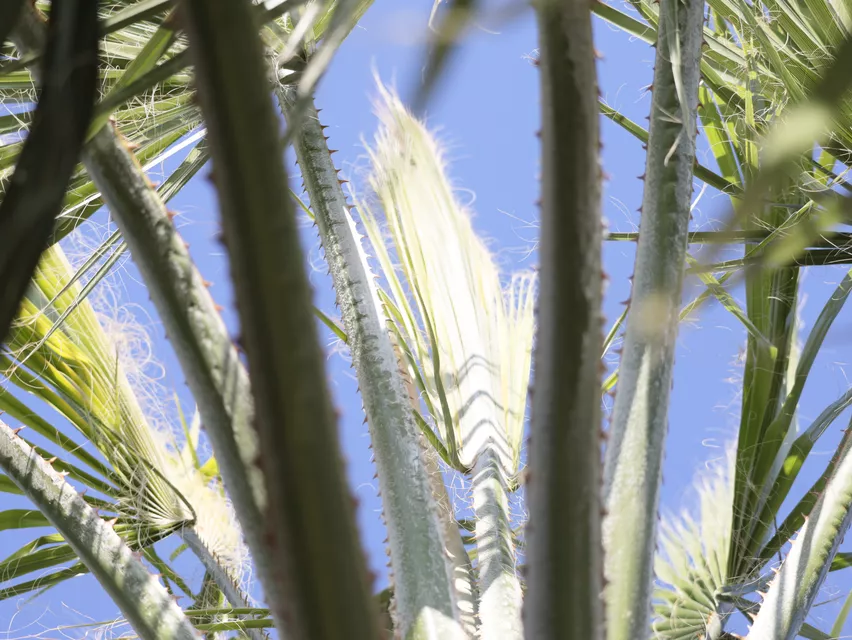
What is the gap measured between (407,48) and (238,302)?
18 centimetres

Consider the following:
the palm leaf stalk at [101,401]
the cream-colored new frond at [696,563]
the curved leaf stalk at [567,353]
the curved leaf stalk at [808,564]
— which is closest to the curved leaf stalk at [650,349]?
the curved leaf stalk at [567,353]

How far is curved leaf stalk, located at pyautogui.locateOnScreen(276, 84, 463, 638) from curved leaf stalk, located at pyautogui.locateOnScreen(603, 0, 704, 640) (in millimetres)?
249

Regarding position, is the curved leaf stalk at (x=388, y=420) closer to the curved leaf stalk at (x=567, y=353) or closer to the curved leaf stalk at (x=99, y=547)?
the curved leaf stalk at (x=99, y=547)

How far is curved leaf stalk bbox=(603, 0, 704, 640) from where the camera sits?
882 mm

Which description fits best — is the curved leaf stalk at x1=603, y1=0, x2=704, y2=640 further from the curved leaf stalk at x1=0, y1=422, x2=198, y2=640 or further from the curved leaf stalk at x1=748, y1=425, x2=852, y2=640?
the curved leaf stalk at x1=0, y1=422, x2=198, y2=640

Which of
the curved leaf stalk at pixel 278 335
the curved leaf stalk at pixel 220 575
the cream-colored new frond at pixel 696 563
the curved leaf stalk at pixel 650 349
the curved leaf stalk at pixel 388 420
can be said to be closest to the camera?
the curved leaf stalk at pixel 278 335

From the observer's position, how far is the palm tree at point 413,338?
0.49 metres

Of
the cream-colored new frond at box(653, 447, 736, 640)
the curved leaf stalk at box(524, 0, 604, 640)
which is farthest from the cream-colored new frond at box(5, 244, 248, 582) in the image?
the curved leaf stalk at box(524, 0, 604, 640)

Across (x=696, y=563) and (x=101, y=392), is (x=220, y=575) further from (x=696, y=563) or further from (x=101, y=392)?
(x=696, y=563)

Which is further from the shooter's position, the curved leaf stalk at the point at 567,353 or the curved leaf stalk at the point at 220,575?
the curved leaf stalk at the point at 220,575

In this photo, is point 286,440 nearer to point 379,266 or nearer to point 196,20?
point 196,20

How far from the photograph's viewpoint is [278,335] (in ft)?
1.60

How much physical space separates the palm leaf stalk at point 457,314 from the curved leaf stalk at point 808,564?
41 cm

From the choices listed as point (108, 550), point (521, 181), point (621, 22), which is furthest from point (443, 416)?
point (521, 181)
